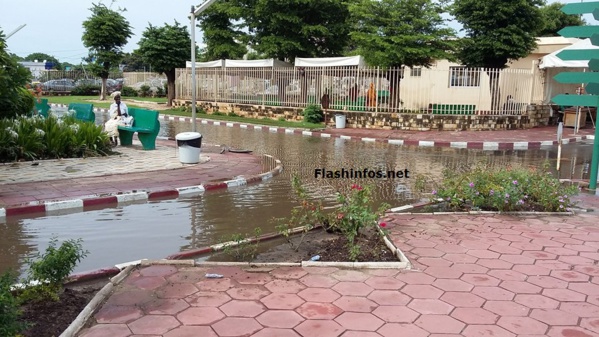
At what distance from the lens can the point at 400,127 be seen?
2034 centimetres

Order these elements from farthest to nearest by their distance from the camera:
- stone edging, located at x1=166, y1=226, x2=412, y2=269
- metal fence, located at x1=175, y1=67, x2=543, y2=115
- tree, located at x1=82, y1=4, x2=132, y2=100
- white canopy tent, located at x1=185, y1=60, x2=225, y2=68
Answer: tree, located at x1=82, y1=4, x2=132, y2=100, white canopy tent, located at x1=185, y1=60, x2=225, y2=68, metal fence, located at x1=175, y1=67, x2=543, y2=115, stone edging, located at x1=166, y1=226, x2=412, y2=269

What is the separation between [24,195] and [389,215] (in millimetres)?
5571

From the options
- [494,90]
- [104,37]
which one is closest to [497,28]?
[494,90]

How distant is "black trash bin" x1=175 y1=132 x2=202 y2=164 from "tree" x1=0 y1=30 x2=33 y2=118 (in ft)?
10.0

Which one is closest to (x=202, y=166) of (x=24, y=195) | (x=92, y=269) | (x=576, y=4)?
(x=24, y=195)

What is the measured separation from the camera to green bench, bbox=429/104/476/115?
804 inches

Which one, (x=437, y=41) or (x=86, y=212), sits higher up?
(x=437, y=41)

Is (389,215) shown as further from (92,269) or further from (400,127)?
(400,127)

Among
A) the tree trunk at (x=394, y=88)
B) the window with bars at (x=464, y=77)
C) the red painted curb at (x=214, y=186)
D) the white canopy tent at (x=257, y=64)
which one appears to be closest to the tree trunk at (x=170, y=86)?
the white canopy tent at (x=257, y=64)

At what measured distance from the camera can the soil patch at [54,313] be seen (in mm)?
3553

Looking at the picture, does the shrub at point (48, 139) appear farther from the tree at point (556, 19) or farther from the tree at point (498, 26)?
the tree at point (556, 19)

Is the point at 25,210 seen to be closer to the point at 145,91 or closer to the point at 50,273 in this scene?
the point at 50,273

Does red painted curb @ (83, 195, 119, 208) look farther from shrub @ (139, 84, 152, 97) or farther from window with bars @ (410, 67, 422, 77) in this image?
shrub @ (139, 84, 152, 97)

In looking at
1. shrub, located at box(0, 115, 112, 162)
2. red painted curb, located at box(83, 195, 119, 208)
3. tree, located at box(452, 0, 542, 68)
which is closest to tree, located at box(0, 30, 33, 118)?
shrub, located at box(0, 115, 112, 162)
